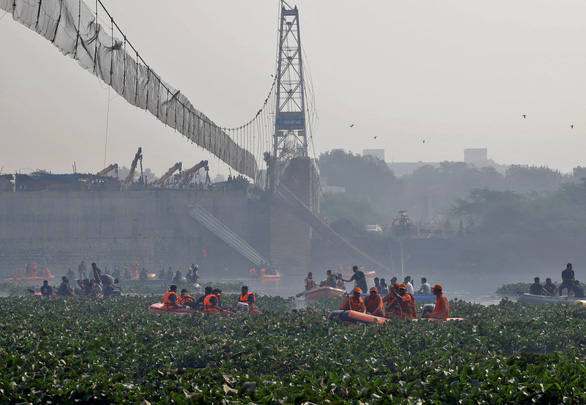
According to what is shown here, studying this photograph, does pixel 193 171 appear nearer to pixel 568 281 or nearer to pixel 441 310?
pixel 568 281

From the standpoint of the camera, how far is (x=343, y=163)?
166625 mm

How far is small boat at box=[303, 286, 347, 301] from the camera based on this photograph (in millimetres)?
35500

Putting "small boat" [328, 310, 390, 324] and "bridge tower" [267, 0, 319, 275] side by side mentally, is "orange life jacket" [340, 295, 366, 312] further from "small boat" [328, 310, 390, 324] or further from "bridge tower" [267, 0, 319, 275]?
"bridge tower" [267, 0, 319, 275]

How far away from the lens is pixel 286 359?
1445 cm

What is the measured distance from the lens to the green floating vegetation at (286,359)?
9.95 meters

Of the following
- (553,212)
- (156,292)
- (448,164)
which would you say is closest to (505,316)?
(156,292)

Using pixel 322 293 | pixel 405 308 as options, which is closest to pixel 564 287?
pixel 322 293

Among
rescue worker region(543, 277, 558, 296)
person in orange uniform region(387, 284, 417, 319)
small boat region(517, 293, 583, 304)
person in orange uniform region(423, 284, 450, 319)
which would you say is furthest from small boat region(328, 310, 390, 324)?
rescue worker region(543, 277, 558, 296)

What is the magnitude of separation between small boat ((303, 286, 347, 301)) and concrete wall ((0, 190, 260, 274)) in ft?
113

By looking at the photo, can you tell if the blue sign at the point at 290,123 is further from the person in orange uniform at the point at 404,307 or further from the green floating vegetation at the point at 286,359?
the person in orange uniform at the point at 404,307

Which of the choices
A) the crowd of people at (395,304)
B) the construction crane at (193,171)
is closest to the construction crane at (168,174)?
the construction crane at (193,171)

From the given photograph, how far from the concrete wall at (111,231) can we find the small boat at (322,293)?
34.4 metres

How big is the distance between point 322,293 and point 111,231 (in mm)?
37419

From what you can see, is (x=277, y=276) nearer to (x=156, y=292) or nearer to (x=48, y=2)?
(x=156, y=292)
